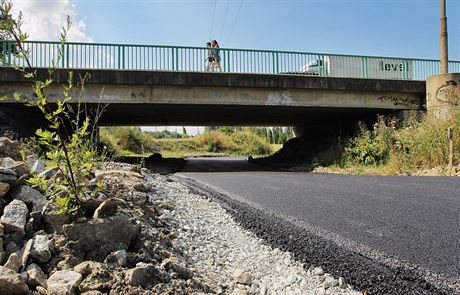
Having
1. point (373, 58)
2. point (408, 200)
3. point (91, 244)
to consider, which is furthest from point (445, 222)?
point (373, 58)

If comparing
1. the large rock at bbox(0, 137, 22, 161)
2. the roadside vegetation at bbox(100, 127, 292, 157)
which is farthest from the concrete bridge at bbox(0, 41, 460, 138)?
the roadside vegetation at bbox(100, 127, 292, 157)

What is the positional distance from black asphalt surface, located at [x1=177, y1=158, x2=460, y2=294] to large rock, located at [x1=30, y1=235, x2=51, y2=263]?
2.28 metres

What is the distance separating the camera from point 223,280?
10.6ft

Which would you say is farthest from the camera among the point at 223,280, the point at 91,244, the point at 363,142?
the point at 363,142

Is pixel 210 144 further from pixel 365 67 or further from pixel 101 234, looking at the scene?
pixel 101 234

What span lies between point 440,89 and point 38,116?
691 inches

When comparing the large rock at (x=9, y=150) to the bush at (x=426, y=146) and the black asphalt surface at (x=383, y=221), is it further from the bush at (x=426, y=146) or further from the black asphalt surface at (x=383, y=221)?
the bush at (x=426, y=146)

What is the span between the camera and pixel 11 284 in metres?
2.30

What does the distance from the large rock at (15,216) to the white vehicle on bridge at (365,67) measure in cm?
1473

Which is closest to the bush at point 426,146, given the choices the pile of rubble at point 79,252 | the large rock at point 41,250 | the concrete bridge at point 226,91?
the concrete bridge at point 226,91

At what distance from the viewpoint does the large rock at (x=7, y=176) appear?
132 inches

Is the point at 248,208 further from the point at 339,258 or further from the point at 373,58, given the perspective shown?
the point at 373,58

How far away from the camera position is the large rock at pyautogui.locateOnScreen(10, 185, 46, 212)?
3234 millimetres

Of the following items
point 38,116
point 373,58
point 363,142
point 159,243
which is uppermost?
point 373,58
